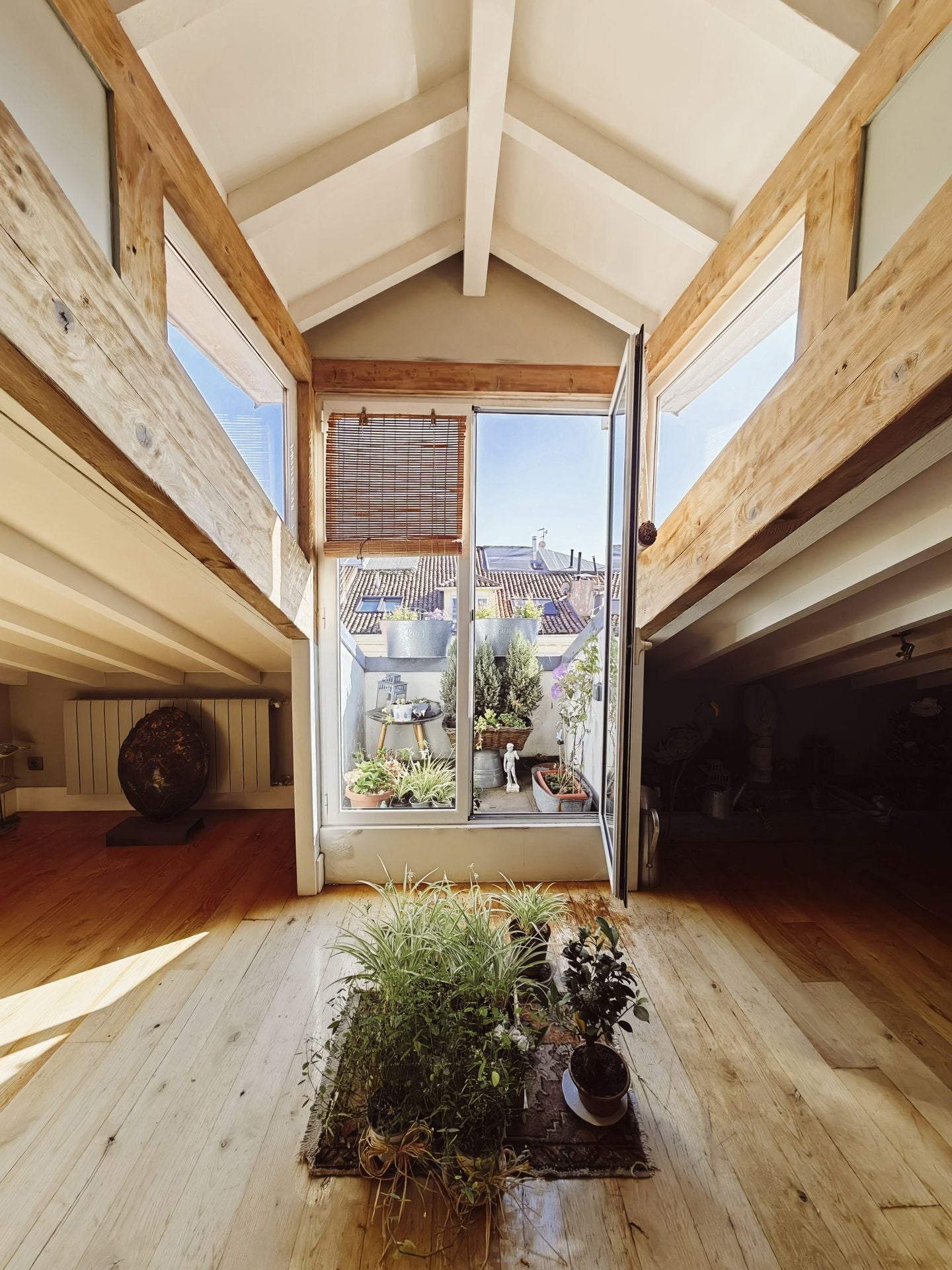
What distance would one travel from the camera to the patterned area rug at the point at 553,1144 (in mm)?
1318

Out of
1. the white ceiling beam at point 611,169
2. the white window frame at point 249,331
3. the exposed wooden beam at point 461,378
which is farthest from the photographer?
the exposed wooden beam at point 461,378

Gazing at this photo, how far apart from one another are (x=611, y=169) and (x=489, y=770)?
2.45 meters

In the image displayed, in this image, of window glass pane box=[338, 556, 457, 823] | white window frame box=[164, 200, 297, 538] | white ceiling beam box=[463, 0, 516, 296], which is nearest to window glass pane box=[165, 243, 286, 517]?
white window frame box=[164, 200, 297, 538]

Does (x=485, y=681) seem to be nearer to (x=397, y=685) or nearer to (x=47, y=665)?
(x=397, y=685)

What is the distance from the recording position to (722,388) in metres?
1.94

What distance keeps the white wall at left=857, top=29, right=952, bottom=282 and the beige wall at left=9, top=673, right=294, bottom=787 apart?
10.4ft

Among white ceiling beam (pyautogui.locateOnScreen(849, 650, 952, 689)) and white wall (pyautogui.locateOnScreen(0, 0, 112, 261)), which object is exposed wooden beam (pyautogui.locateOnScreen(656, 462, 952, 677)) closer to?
white ceiling beam (pyautogui.locateOnScreen(849, 650, 952, 689))

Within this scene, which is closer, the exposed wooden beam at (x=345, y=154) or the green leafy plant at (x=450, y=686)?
the exposed wooden beam at (x=345, y=154)

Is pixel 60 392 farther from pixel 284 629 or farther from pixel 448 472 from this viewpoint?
→ pixel 448 472

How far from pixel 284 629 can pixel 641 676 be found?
1.53 m

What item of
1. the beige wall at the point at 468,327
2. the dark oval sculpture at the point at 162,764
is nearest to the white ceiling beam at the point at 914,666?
the beige wall at the point at 468,327

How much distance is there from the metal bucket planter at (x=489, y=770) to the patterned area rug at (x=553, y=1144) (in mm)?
1510

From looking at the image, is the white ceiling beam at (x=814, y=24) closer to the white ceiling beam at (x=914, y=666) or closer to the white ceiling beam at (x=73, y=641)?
the white ceiling beam at (x=914, y=666)

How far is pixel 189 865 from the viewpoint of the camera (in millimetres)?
2820
